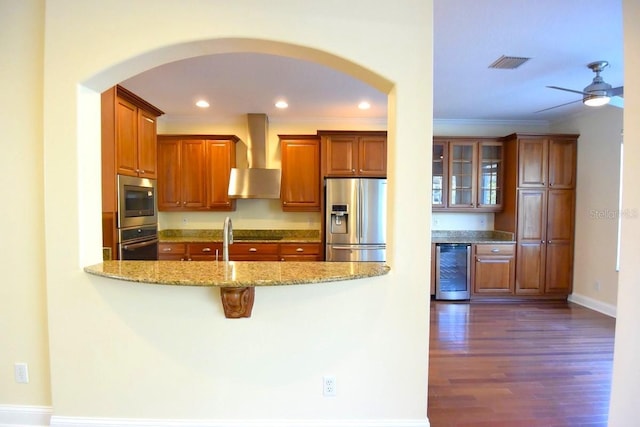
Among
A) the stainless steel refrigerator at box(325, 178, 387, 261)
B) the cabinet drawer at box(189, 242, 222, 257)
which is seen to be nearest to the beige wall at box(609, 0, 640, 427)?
the stainless steel refrigerator at box(325, 178, 387, 261)

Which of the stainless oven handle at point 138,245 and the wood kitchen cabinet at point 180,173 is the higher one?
the wood kitchen cabinet at point 180,173

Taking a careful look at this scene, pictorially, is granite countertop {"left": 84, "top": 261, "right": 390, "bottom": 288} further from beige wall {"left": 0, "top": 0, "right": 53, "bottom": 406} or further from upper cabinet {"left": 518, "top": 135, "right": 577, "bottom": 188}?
upper cabinet {"left": 518, "top": 135, "right": 577, "bottom": 188}

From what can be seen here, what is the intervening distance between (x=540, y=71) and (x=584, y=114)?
80.5 inches

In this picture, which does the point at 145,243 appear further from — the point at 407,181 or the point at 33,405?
the point at 407,181

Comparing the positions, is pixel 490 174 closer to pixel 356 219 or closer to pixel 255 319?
pixel 356 219

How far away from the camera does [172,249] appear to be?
14.3 ft

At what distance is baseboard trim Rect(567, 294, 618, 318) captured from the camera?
399 cm

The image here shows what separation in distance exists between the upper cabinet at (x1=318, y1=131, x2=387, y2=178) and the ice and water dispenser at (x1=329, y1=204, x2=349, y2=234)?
528 mm

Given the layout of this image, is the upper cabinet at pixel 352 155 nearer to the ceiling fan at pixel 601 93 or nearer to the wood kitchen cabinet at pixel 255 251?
the wood kitchen cabinet at pixel 255 251

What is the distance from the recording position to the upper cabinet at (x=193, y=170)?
4.55m

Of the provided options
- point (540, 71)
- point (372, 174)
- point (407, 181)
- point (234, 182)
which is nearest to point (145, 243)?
point (234, 182)

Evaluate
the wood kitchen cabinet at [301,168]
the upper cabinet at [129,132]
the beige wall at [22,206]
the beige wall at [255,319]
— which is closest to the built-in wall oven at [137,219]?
the upper cabinet at [129,132]

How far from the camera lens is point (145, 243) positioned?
3.04 metres

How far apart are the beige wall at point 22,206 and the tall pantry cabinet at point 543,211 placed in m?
5.11
